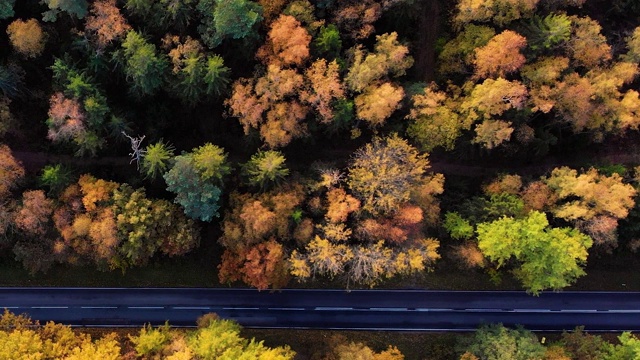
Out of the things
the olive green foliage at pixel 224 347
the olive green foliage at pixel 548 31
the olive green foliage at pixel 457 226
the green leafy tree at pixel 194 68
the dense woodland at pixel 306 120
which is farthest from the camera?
the olive green foliage at pixel 457 226

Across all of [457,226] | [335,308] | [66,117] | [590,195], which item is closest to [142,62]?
[66,117]

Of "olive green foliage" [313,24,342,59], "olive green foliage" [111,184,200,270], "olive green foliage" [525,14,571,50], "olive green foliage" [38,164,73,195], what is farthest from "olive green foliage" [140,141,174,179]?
"olive green foliage" [525,14,571,50]

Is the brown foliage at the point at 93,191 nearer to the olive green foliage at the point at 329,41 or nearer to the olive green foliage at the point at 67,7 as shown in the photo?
the olive green foliage at the point at 67,7

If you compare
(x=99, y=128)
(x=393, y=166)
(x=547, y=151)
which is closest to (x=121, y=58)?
(x=99, y=128)

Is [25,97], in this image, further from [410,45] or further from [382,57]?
[410,45]

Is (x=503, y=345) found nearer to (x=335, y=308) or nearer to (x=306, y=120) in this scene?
(x=335, y=308)

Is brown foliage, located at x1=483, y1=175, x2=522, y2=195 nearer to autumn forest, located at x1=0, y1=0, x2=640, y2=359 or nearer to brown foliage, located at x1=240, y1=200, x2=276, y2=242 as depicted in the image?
autumn forest, located at x1=0, y1=0, x2=640, y2=359

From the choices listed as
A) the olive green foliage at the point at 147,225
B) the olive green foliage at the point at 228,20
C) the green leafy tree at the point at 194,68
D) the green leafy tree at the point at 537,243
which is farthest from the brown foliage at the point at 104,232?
the green leafy tree at the point at 537,243
